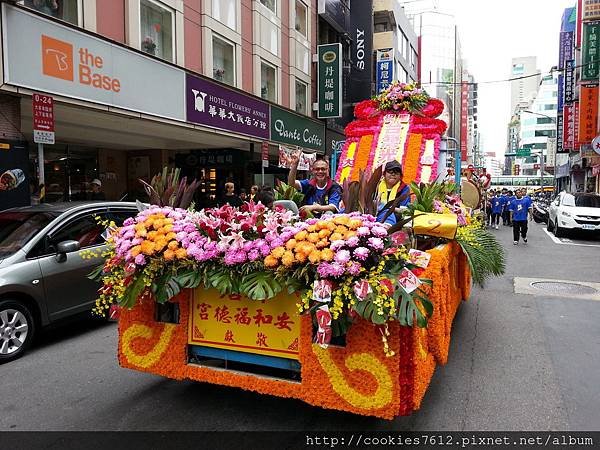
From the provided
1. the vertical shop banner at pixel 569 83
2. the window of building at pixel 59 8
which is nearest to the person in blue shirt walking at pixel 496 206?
the vertical shop banner at pixel 569 83

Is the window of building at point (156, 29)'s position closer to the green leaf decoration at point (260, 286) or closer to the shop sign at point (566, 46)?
the green leaf decoration at point (260, 286)

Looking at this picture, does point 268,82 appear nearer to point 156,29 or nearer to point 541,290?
point 156,29

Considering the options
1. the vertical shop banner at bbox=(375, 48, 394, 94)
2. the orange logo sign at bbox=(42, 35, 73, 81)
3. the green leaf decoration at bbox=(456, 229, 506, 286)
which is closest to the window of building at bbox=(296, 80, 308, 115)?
the vertical shop banner at bbox=(375, 48, 394, 94)

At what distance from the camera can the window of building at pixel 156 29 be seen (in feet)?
38.3

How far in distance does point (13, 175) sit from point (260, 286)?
Result: 25.4 ft

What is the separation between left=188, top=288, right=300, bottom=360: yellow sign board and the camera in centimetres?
306

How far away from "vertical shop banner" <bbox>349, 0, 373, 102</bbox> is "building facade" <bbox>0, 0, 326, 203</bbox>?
6153mm

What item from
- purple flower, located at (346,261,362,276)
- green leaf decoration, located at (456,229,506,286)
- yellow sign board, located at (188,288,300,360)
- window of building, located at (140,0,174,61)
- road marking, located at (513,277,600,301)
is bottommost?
road marking, located at (513,277,600,301)

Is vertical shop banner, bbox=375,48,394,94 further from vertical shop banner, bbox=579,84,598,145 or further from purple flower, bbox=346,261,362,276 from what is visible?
purple flower, bbox=346,261,362,276

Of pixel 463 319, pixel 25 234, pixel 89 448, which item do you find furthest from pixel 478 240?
pixel 25 234

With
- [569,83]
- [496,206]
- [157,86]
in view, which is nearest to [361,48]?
[496,206]

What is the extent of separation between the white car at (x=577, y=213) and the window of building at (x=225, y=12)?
12.3 meters

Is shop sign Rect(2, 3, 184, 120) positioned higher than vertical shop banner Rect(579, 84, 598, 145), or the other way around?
vertical shop banner Rect(579, 84, 598, 145)

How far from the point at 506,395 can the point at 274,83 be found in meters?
15.9
